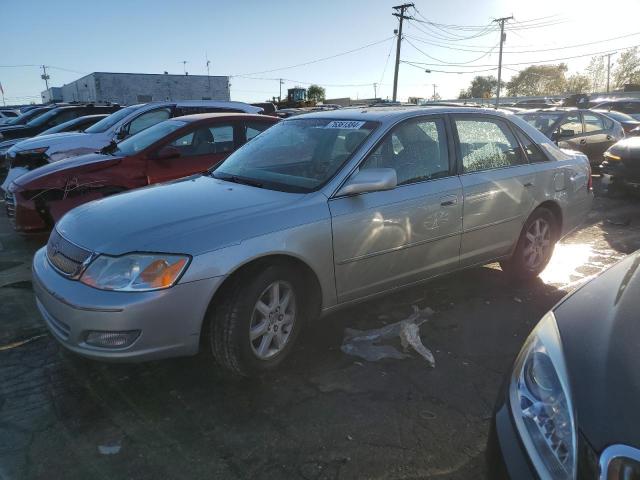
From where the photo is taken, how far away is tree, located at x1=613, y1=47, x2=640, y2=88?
246 ft

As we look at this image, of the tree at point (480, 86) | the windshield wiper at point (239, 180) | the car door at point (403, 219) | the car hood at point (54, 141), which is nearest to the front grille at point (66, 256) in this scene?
the windshield wiper at point (239, 180)

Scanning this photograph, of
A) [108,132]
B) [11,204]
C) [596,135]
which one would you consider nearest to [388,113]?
[11,204]

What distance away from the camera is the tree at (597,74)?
81306 millimetres

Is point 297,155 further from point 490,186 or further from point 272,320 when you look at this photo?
point 490,186

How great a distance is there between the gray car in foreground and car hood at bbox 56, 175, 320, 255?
0.01m

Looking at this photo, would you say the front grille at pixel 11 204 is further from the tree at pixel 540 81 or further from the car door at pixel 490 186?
the tree at pixel 540 81

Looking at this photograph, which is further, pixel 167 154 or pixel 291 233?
pixel 167 154

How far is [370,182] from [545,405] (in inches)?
73.0

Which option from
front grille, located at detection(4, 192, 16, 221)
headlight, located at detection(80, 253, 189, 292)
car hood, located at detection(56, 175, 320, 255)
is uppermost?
car hood, located at detection(56, 175, 320, 255)

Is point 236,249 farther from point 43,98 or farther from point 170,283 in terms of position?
point 43,98

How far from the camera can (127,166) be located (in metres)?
5.72

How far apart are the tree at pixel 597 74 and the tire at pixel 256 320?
94.0 meters

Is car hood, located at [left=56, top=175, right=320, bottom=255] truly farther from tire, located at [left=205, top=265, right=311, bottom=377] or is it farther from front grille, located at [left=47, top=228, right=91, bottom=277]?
tire, located at [left=205, top=265, right=311, bottom=377]

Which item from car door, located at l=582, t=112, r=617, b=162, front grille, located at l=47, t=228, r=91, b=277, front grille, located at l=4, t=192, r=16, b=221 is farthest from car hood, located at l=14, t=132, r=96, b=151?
car door, located at l=582, t=112, r=617, b=162
